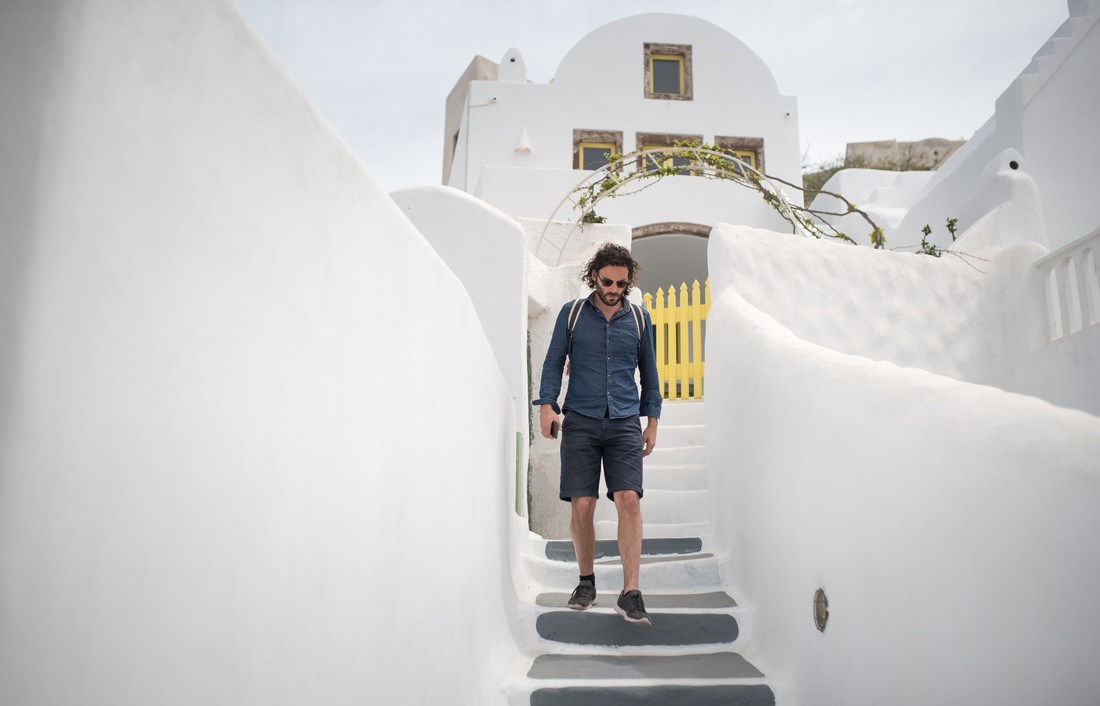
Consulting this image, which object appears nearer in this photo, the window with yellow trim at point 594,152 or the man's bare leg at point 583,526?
the man's bare leg at point 583,526

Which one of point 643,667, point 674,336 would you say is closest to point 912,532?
point 643,667

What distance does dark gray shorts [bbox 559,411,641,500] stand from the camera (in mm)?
3766

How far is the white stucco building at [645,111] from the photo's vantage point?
46.3 ft

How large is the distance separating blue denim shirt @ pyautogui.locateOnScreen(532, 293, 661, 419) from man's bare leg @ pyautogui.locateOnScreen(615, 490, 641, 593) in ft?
1.25

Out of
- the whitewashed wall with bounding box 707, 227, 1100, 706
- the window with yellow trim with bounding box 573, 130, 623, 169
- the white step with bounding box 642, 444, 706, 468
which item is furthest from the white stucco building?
the whitewashed wall with bounding box 707, 227, 1100, 706

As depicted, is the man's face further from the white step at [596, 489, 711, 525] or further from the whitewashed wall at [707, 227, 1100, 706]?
the white step at [596, 489, 711, 525]

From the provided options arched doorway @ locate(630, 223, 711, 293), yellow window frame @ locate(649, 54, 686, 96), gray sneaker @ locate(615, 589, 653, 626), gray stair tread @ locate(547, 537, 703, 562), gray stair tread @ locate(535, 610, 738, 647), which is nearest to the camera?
gray sneaker @ locate(615, 589, 653, 626)

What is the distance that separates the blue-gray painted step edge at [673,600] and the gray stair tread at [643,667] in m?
0.33

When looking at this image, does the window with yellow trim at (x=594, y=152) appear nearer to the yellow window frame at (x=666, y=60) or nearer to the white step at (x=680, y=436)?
the yellow window frame at (x=666, y=60)

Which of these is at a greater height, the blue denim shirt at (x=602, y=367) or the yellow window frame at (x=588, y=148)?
the yellow window frame at (x=588, y=148)

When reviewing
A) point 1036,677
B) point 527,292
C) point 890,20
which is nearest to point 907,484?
point 1036,677

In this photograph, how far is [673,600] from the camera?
3965mm

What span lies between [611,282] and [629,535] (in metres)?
1.16

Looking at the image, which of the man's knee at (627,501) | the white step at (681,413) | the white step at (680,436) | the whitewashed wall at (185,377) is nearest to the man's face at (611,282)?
the man's knee at (627,501)
